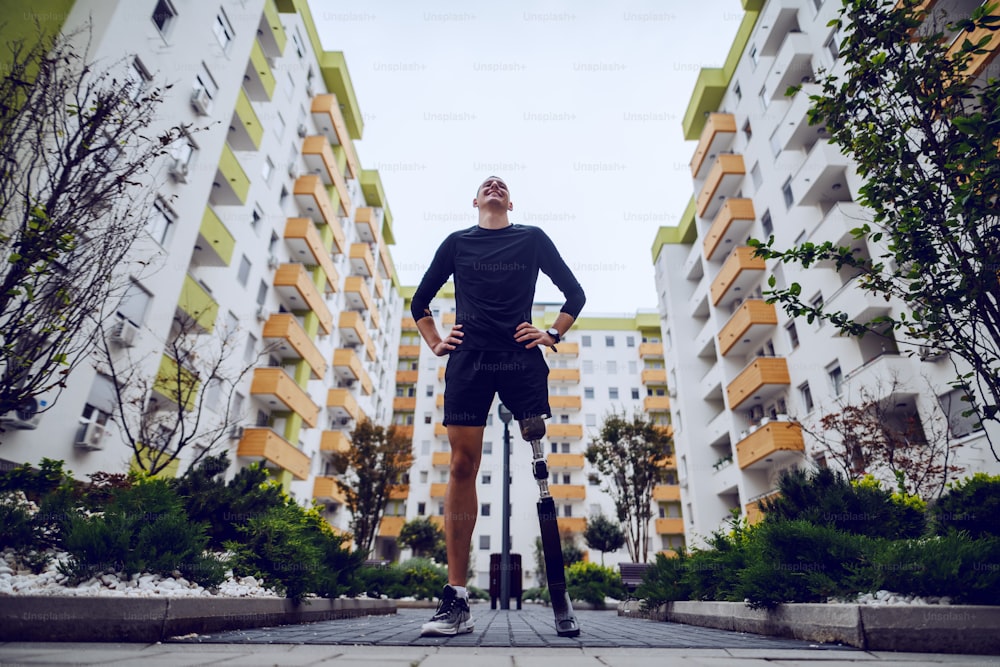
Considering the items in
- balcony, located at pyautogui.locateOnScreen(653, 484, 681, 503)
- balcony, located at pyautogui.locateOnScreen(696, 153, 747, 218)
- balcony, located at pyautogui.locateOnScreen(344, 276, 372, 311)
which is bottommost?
balcony, located at pyautogui.locateOnScreen(653, 484, 681, 503)

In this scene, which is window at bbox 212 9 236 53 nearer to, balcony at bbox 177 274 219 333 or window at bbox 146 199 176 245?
window at bbox 146 199 176 245

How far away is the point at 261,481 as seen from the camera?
658 cm

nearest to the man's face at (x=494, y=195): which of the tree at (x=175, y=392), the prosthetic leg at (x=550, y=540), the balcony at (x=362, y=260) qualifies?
the prosthetic leg at (x=550, y=540)

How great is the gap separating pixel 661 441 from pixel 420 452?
28492 mm

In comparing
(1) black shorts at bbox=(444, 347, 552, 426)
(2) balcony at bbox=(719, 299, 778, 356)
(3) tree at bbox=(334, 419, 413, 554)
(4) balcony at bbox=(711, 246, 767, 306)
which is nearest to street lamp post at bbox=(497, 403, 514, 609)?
(1) black shorts at bbox=(444, 347, 552, 426)

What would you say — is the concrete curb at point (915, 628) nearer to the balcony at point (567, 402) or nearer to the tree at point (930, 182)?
the tree at point (930, 182)

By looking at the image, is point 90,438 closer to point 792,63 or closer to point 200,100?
point 200,100

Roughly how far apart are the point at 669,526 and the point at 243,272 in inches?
1119

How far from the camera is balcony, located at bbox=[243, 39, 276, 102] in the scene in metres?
20.5

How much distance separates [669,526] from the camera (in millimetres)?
34219

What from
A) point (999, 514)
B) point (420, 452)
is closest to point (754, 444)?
point (999, 514)

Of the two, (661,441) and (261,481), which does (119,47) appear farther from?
(661,441)

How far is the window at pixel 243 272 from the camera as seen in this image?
20.5 meters

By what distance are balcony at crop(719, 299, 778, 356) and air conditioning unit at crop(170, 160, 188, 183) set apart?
19.6 m
